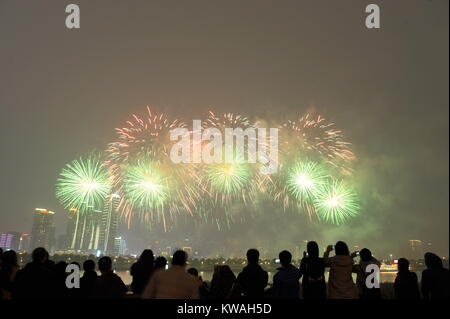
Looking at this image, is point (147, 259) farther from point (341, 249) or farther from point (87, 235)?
point (87, 235)

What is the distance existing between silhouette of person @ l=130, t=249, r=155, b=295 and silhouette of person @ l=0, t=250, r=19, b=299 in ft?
9.21

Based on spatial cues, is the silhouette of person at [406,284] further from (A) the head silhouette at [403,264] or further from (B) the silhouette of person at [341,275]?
(B) the silhouette of person at [341,275]

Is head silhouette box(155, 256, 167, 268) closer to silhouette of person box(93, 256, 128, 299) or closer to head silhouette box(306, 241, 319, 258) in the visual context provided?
silhouette of person box(93, 256, 128, 299)

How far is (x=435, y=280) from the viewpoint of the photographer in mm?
7836

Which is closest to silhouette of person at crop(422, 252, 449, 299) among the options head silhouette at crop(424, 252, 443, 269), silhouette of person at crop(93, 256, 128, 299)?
head silhouette at crop(424, 252, 443, 269)

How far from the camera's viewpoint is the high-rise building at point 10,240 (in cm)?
18315

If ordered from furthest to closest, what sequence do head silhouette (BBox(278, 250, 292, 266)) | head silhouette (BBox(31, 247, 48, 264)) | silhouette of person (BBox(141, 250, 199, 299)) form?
1. head silhouette (BBox(278, 250, 292, 266))
2. head silhouette (BBox(31, 247, 48, 264))
3. silhouette of person (BBox(141, 250, 199, 299))

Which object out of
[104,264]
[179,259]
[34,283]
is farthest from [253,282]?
[34,283]

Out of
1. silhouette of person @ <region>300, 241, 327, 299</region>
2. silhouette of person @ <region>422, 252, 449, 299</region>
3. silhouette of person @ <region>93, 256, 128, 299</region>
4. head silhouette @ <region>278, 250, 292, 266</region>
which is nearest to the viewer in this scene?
silhouette of person @ <region>93, 256, 128, 299</region>

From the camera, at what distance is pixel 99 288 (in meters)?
7.68

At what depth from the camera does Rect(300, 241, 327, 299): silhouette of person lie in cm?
788
